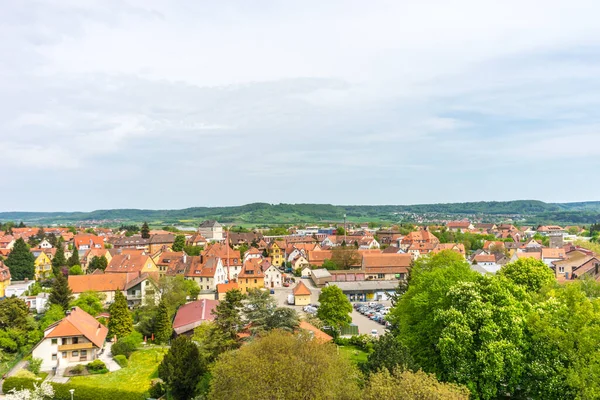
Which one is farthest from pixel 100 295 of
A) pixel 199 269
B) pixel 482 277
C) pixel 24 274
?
pixel 482 277

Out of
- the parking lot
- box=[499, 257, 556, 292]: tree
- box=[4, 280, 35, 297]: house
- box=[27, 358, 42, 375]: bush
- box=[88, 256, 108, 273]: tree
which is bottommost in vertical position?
the parking lot

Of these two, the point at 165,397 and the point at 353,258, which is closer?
the point at 165,397

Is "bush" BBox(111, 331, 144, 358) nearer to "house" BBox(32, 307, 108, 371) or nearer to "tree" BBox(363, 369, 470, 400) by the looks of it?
Result: "house" BBox(32, 307, 108, 371)

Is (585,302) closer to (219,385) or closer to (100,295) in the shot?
(219,385)

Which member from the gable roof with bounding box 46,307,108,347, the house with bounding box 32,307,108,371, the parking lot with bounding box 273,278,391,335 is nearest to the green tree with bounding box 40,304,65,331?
the gable roof with bounding box 46,307,108,347

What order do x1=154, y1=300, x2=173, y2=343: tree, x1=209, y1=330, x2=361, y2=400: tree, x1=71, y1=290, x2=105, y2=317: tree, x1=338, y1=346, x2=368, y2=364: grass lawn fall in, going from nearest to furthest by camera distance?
x1=209, y1=330, x2=361, y2=400: tree → x1=338, y1=346, x2=368, y2=364: grass lawn → x1=154, y1=300, x2=173, y2=343: tree → x1=71, y1=290, x2=105, y2=317: tree

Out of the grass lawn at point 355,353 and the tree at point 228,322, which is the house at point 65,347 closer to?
the tree at point 228,322
